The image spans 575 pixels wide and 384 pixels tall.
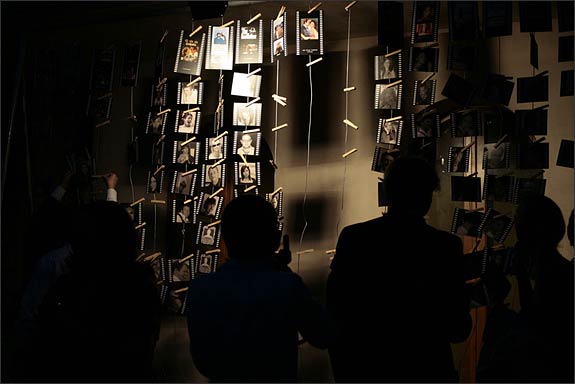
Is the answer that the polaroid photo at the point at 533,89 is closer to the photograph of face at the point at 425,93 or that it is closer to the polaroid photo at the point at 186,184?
the photograph of face at the point at 425,93

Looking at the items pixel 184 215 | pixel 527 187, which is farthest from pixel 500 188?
pixel 184 215

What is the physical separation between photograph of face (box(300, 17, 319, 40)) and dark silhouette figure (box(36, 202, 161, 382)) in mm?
1693

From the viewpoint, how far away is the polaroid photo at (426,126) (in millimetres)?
3258

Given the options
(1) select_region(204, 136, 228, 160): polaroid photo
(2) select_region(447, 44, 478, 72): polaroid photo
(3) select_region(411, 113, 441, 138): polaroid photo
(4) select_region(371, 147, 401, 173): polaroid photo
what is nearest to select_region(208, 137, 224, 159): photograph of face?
(1) select_region(204, 136, 228, 160): polaroid photo

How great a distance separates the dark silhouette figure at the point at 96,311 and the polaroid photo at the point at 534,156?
176cm

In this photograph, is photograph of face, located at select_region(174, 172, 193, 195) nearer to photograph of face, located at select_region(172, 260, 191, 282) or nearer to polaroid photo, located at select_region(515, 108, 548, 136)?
photograph of face, located at select_region(172, 260, 191, 282)

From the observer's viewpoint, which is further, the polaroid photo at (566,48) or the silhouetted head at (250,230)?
the polaroid photo at (566,48)

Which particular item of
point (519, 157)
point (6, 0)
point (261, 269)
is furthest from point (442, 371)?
point (6, 0)

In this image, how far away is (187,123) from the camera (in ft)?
13.0

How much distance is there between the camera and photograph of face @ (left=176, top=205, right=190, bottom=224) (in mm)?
4152

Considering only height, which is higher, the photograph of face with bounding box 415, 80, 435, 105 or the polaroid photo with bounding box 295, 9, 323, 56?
the polaroid photo with bounding box 295, 9, 323, 56

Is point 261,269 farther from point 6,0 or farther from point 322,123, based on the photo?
point 6,0

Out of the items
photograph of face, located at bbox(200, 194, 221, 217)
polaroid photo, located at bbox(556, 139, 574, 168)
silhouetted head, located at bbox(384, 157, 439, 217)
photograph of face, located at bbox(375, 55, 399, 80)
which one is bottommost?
photograph of face, located at bbox(200, 194, 221, 217)

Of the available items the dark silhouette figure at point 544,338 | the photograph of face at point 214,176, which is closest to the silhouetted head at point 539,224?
the dark silhouette figure at point 544,338
